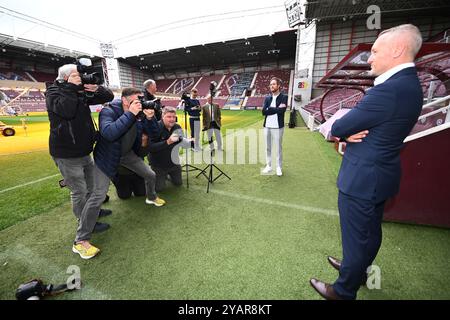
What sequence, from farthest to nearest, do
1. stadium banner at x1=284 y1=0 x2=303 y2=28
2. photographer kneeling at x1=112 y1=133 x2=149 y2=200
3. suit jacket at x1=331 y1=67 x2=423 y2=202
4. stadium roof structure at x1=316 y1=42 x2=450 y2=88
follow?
stadium banner at x1=284 y1=0 x2=303 y2=28
photographer kneeling at x1=112 y1=133 x2=149 y2=200
stadium roof structure at x1=316 y1=42 x2=450 y2=88
suit jacket at x1=331 y1=67 x2=423 y2=202

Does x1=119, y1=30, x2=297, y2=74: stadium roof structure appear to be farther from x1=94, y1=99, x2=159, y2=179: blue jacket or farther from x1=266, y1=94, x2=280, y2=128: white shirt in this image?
x1=94, y1=99, x2=159, y2=179: blue jacket

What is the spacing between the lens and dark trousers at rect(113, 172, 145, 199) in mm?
3496

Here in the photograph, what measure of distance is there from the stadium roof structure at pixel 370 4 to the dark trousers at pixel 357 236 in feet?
59.8

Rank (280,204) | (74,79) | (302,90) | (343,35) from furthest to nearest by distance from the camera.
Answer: (302,90) → (343,35) → (280,204) → (74,79)

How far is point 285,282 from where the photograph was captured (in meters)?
1.93

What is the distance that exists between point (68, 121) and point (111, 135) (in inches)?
18.9

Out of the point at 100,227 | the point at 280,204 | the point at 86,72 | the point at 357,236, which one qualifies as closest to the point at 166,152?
the point at 100,227

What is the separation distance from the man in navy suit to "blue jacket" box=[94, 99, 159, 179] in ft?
6.33

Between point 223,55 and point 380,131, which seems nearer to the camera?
point 380,131

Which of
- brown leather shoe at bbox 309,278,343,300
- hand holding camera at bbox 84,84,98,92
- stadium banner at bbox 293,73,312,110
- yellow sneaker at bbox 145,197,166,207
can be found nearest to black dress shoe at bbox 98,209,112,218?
yellow sneaker at bbox 145,197,166,207

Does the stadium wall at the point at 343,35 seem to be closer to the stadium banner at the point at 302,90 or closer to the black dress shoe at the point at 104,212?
the stadium banner at the point at 302,90

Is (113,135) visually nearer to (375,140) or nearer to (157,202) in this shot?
(157,202)

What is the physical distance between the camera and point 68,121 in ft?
7.06
